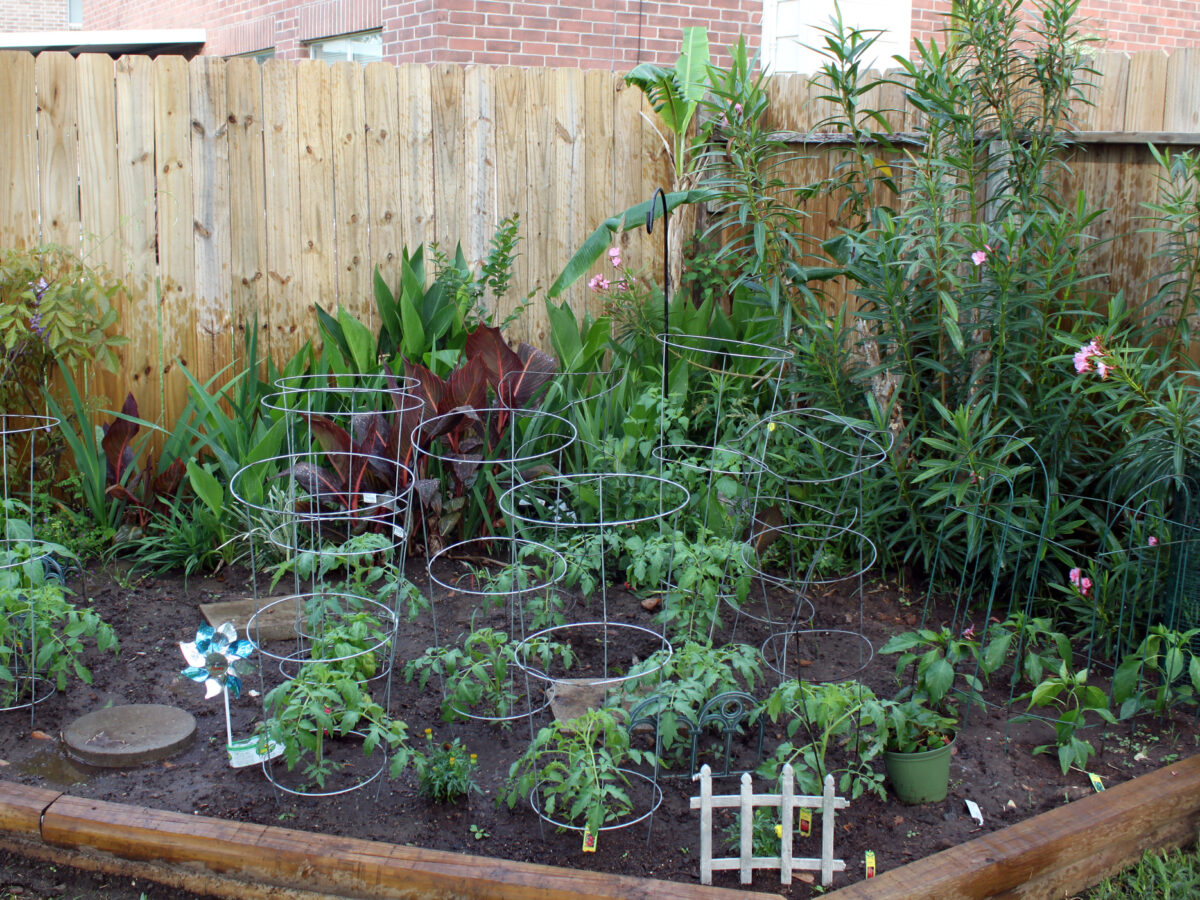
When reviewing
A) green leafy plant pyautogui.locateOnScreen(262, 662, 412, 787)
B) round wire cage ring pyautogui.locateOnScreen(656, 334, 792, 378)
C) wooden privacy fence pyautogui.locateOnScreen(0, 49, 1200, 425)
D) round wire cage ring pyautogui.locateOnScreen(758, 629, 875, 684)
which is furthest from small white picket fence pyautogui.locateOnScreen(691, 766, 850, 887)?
round wire cage ring pyautogui.locateOnScreen(656, 334, 792, 378)

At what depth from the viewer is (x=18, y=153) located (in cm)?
461

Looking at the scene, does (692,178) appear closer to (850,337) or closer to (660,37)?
(850,337)

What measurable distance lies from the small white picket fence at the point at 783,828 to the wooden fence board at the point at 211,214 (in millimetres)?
3552

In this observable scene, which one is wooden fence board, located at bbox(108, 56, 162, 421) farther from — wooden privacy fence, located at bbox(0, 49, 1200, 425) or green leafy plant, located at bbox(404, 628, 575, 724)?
green leafy plant, located at bbox(404, 628, 575, 724)

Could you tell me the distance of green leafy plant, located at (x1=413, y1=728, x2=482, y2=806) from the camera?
2619 millimetres

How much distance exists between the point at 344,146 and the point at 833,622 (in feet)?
10.8

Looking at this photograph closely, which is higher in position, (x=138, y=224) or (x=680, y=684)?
(x=138, y=224)

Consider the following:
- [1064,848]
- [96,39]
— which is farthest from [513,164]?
[96,39]

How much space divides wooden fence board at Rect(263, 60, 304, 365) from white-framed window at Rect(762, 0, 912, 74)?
198 inches

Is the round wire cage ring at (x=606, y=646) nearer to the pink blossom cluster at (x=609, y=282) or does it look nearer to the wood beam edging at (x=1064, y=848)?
the wood beam edging at (x=1064, y=848)

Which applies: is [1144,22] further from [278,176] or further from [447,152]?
[278,176]

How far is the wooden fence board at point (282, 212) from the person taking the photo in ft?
16.2

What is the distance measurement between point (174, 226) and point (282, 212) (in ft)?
1.65

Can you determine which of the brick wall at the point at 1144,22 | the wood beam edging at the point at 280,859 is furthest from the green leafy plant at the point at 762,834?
the brick wall at the point at 1144,22
